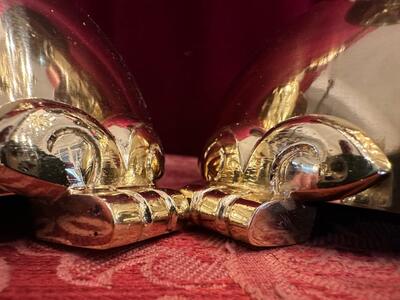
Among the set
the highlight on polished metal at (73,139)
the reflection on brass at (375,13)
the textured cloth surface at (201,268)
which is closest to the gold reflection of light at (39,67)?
the highlight on polished metal at (73,139)

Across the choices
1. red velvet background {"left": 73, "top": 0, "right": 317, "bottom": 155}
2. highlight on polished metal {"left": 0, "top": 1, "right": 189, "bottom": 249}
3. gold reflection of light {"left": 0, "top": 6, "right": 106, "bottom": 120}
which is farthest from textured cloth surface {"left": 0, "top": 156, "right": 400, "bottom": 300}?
red velvet background {"left": 73, "top": 0, "right": 317, "bottom": 155}

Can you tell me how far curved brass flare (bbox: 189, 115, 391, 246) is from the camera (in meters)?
0.42

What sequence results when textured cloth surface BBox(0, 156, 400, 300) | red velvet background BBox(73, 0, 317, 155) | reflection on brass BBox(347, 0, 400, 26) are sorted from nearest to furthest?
1. textured cloth surface BBox(0, 156, 400, 300)
2. reflection on brass BBox(347, 0, 400, 26)
3. red velvet background BBox(73, 0, 317, 155)

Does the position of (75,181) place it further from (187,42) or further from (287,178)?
(187,42)

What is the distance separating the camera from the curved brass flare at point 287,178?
1.38 ft

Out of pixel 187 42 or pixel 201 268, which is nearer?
pixel 201 268

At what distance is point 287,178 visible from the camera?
453 mm

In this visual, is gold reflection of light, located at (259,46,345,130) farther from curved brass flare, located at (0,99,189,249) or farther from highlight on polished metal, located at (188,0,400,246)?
curved brass flare, located at (0,99,189,249)

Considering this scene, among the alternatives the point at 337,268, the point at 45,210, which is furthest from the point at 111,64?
the point at 337,268

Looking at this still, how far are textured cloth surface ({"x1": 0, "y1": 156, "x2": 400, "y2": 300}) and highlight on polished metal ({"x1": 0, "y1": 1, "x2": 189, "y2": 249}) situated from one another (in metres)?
0.02

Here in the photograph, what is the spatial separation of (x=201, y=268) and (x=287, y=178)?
0.11 meters

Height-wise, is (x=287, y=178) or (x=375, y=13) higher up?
(x=375, y=13)

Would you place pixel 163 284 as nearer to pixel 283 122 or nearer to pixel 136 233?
pixel 136 233

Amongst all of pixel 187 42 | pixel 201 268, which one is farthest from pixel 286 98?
pixel 187 42
